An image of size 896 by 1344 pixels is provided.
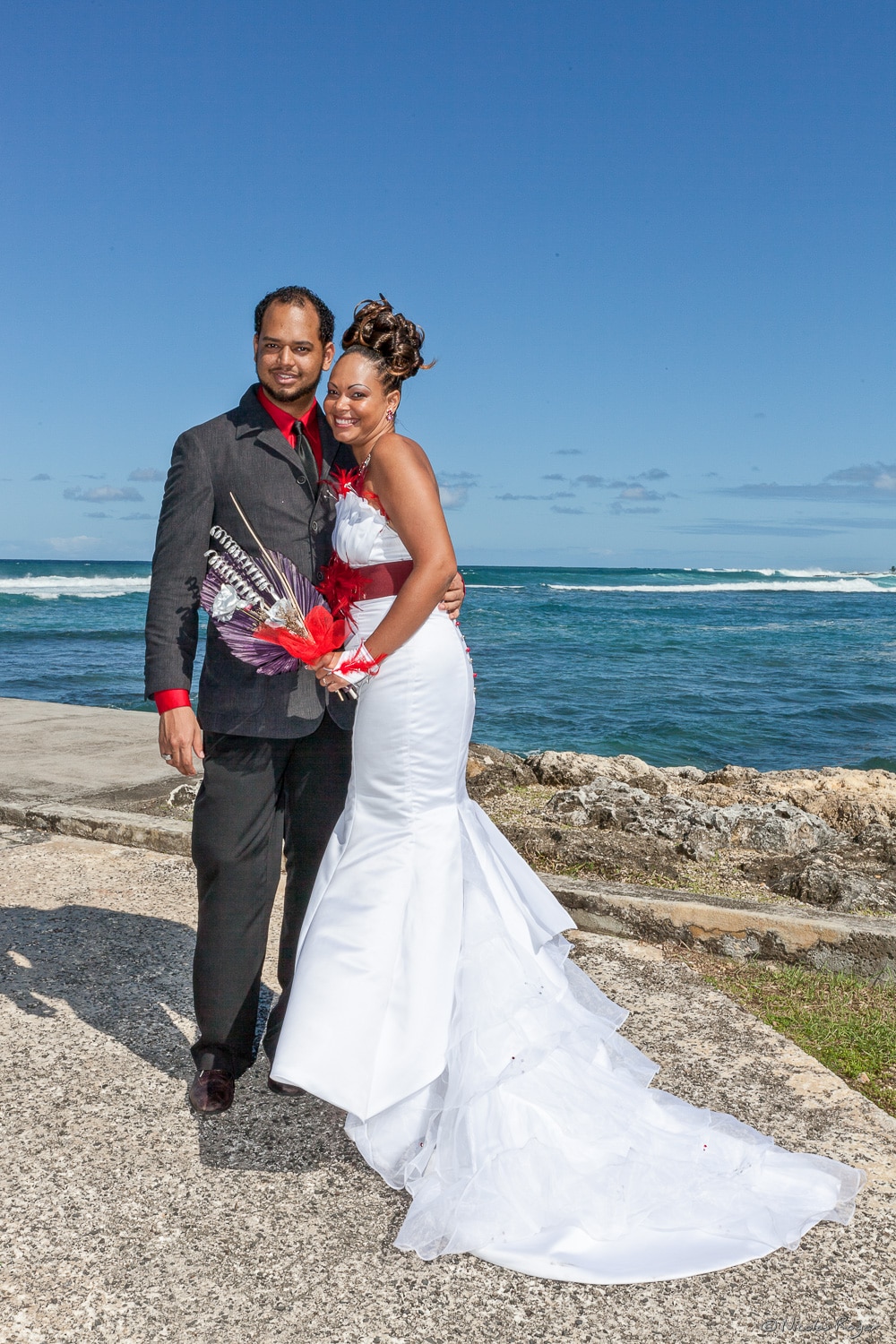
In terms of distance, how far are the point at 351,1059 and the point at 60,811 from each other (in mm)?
3646

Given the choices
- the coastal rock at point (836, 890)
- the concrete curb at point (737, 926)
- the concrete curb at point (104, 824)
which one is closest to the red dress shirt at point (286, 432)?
the concrete curb at point (737, 926)

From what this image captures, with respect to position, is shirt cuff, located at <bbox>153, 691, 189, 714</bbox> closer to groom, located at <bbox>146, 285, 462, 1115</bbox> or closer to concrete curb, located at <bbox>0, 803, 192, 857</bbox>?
groom, located at <bbox>146, 285, 462, 1115</bbox>

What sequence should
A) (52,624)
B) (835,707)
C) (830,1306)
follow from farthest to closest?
(52,624)
(835,707)
(830,1306)

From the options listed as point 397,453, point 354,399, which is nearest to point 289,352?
point 354,399

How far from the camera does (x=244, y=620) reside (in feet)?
9.79

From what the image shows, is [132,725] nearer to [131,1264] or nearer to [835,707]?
[131,1264]

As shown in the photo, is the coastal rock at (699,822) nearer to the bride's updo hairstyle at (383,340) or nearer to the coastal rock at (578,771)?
the coastal rock at (578,771)

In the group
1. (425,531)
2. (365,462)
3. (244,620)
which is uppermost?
(365,462)

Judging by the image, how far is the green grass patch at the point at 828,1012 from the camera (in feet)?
10.9

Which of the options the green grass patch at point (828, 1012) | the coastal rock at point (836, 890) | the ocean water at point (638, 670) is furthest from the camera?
the ocean water at point (638, 670)

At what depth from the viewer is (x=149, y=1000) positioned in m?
3.76

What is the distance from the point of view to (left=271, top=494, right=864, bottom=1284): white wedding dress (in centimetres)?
240

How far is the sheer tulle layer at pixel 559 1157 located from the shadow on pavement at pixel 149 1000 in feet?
1.38

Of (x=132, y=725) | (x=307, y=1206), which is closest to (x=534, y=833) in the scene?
(x=307, y=1206)
